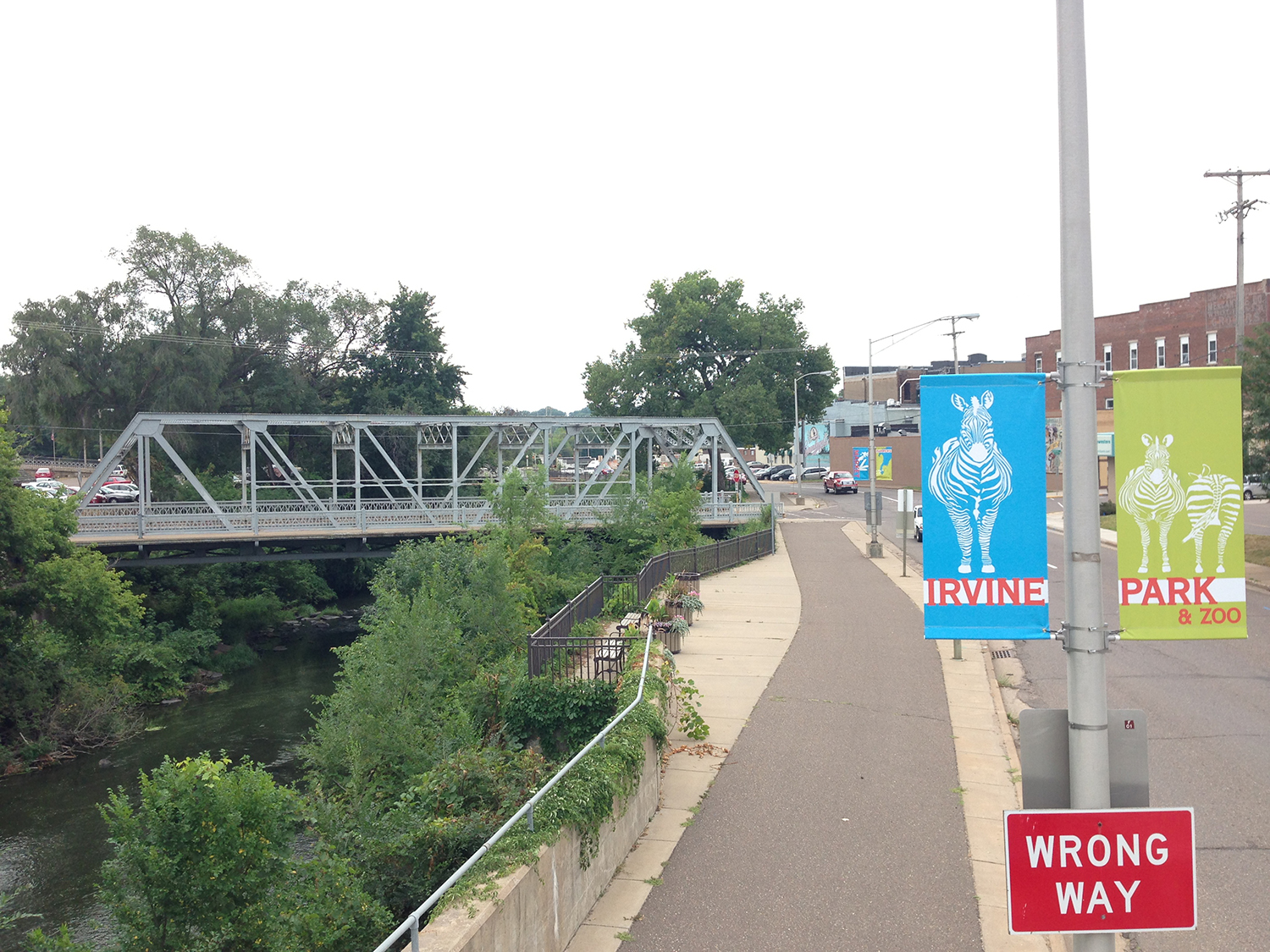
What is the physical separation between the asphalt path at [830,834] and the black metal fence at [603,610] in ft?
8.66

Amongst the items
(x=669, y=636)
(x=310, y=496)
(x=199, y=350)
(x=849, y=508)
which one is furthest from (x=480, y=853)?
(x=849, y=508)

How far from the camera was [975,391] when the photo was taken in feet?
18.1

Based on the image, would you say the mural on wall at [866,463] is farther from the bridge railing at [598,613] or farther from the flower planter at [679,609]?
the flower planter at [679,609]

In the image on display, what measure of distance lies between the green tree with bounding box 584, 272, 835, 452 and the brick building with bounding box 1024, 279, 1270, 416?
19.3m

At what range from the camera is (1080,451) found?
4773 mm

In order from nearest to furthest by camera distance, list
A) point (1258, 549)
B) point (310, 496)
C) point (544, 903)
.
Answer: point (544, 903)
point (1258, 549)
point (310, 496)

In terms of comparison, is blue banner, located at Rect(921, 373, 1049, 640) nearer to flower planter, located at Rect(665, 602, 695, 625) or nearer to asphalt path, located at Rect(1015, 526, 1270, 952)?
asphalt path, located at Rect(1015, 526, 1270, 952)

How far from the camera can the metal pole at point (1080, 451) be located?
475 cm

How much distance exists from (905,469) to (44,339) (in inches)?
2767

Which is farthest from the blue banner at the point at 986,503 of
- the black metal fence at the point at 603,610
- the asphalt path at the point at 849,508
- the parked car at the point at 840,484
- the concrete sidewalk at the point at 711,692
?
the parked car at the point at 840,484

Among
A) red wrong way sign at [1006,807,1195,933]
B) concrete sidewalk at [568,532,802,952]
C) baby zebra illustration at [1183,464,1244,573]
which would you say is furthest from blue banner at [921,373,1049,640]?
concrete sidewalk at [568,532,802,952]

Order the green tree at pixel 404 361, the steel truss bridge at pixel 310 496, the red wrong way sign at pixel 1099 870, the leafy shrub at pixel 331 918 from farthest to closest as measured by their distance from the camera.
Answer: the green tree at pixel 404 361 → the steel truss bridge at pixel 310 496 → the leafy shrub at pixel 331 918 → the red wrong way sign at pixel 1099 870

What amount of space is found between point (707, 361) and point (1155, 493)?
7399 cm

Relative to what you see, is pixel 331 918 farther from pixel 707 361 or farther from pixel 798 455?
pixel 798 455
